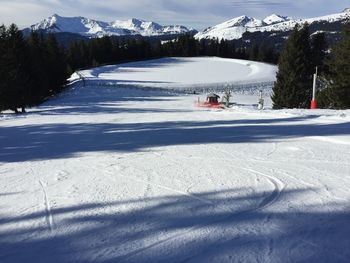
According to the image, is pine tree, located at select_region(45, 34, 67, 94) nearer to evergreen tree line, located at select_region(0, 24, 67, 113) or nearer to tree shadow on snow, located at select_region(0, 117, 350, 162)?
evergreen tree line, located at select_region(0, 24, 67, 113)

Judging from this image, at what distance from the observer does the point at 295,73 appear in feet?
123

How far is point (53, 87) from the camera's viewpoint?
178 ft

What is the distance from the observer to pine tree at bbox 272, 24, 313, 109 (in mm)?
37062

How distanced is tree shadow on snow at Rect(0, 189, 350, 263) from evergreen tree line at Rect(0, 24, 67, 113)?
2793 cm

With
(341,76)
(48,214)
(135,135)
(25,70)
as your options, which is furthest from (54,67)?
(48,214)

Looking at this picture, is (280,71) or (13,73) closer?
(13,73)

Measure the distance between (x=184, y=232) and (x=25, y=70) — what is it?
122ft

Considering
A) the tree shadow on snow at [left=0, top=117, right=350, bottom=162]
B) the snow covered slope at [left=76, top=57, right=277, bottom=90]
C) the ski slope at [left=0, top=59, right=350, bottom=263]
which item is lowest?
the snow covered slope at [left=76, top=57, right=277, bottom=90]

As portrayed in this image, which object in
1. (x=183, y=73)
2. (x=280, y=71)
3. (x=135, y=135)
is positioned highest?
(x=280, y=71)

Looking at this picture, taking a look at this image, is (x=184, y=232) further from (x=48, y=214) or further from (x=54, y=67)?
(x=54, y=67)

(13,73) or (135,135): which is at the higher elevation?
(13,73)

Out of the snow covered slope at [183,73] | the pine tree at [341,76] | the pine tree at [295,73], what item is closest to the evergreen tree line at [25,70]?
the snow covered slope at [183,73]

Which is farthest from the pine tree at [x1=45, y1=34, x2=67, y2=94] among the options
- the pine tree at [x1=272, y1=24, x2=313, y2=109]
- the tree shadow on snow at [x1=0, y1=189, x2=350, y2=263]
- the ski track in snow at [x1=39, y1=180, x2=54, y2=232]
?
the tree shadow on snow at [x1=0, y1=189, x2=350, y2=263]

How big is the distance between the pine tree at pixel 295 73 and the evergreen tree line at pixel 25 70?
20.6 meters
